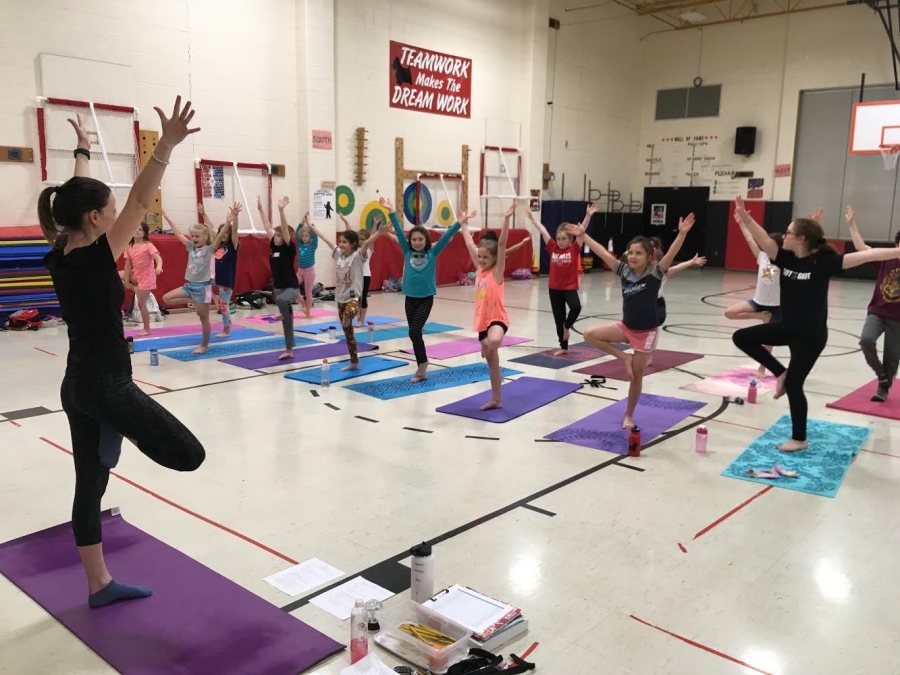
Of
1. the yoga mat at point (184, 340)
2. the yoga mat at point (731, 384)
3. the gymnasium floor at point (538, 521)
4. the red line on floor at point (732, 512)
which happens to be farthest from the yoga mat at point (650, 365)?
the yoga mat at point (184, 340)

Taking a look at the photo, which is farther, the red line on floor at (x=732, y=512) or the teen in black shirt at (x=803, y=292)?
the teen in black shirt at (x=803, y=292)

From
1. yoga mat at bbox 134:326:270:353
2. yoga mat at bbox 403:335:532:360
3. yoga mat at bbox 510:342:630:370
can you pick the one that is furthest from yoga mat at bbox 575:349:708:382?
yoga mat at bbox 134:326:270:353

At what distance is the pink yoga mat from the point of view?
5.89 m

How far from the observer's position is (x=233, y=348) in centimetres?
855

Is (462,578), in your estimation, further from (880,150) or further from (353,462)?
(880,150)

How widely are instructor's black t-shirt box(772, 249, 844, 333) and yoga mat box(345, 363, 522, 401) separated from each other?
306 centimetres

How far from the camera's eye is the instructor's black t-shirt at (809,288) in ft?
15.6

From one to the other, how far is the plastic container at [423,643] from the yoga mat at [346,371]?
4.17m

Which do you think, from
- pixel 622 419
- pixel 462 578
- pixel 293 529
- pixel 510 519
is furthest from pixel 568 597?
pixel 622 419

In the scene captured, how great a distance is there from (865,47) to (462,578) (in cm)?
1907

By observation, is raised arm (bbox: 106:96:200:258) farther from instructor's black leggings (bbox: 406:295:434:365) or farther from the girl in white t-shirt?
the girl in white t-shirt

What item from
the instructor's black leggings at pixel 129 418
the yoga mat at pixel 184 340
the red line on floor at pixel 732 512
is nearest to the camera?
the instructor's black leggings at pixel 129 418

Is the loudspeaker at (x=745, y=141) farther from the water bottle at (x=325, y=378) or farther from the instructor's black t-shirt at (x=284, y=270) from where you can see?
the water bottle at (x=325, y=378)

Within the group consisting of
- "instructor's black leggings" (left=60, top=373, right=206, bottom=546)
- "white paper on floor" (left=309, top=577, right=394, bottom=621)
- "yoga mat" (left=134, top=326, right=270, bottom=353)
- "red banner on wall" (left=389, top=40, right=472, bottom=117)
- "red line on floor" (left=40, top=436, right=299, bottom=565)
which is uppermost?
"red banner on wall" (left=389, top=40, right=472, bottom=117)
